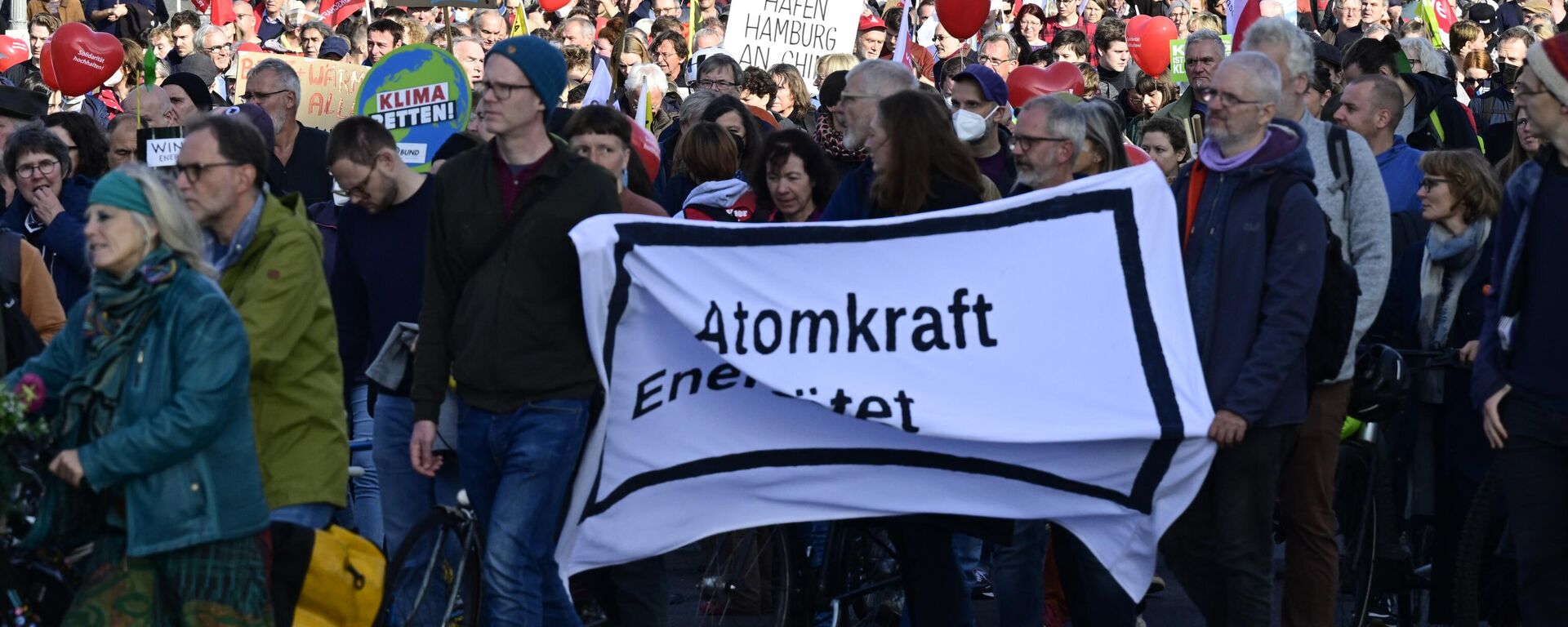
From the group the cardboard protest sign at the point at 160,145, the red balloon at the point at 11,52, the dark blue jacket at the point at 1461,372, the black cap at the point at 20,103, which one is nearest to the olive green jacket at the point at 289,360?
the cardboard protest sign at the point at 160,145

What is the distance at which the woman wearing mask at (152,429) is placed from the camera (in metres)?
4.81

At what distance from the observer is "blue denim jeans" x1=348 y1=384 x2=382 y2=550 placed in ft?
24.6

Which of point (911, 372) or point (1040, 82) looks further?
point (1040, 82)

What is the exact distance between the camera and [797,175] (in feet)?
23.7

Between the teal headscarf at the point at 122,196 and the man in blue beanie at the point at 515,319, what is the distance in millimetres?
1101

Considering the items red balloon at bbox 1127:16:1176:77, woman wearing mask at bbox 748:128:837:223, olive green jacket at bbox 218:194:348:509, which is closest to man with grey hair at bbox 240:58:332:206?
woman wearing mask at bbox 748:128:837:223

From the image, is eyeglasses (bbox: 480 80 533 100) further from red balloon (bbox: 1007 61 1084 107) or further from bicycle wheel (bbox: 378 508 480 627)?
red balloon (bbox: 1007 61 1084 107)

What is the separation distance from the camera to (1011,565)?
6.47 m

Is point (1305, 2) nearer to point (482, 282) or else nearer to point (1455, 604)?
point (1455, 604)

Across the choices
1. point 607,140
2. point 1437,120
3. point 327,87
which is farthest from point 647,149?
point 1437,120

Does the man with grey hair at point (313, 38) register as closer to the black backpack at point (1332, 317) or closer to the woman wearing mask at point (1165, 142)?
the woman wearing mask at point (1165, 142)

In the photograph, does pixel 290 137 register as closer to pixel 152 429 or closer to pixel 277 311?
pixel 277 311

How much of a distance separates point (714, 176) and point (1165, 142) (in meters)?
2.03

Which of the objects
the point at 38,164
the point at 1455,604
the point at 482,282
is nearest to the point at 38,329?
the point at 38,164
